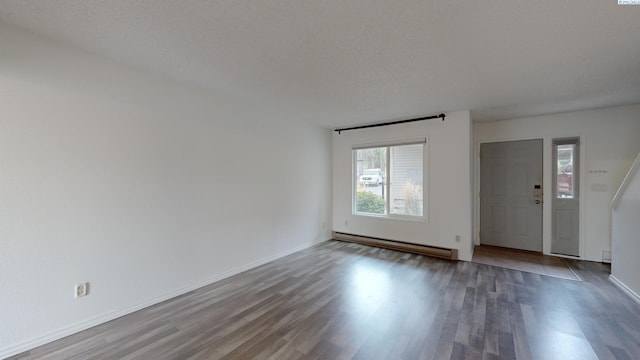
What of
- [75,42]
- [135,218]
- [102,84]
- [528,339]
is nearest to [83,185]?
[135,218]

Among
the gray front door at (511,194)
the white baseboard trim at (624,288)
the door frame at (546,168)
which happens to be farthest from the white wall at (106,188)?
the white baseboard trim at (624,288)

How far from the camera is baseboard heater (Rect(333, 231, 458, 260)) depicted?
4.29m

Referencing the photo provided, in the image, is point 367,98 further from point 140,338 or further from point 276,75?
point 140,338

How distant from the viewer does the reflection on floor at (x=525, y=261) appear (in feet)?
11.9

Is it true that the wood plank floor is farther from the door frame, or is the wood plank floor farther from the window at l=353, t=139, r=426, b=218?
the window at l=353, t=139, r=426, b=218

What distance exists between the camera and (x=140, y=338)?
2.15m

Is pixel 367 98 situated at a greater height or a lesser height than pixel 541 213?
greater

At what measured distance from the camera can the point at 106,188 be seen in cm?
242

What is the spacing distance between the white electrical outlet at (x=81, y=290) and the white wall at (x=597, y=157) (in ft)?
21.1

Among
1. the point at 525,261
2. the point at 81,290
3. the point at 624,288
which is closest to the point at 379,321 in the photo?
the point at 81,290

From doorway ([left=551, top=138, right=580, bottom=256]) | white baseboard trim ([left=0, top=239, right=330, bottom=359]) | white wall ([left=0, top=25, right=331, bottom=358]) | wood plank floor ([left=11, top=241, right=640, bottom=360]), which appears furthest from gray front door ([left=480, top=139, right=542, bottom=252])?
white baseboard trim ([left=0, top=239, right=330, bottom=359])

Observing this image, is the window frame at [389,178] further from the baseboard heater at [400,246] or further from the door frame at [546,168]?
the door frame at [546,168]

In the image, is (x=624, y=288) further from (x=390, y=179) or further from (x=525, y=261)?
(x=390, y=179)

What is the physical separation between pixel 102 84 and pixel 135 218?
1.32 meters
